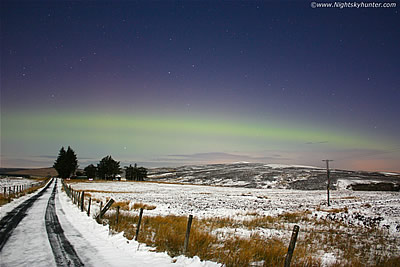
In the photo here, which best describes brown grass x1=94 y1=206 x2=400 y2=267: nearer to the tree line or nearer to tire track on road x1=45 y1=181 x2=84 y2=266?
tire track on road x1=45 y1=181 x2=84 y2=266

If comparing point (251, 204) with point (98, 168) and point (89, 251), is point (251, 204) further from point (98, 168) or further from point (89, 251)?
point (98, 168)

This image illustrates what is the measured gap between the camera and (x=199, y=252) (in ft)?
26.4

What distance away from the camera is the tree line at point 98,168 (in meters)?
101

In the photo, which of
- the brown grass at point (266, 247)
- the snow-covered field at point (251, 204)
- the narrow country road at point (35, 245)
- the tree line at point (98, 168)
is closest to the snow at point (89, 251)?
the narrow country road at point (35, 245)

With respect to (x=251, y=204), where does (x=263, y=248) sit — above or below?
above

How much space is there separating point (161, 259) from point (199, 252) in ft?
4.18

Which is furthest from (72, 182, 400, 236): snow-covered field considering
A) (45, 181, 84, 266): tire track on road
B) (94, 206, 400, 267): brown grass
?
(45, 181, 84, 266): tire track on road

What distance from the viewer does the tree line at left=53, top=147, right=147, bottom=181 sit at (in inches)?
3964

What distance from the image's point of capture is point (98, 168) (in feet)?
393

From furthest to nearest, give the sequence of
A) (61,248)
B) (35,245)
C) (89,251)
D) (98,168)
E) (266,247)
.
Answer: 1. (98,168)
2. (266,247)
3. (35,245)
4. (61,248)
5. (89,251)

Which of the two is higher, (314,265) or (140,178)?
(314,265)

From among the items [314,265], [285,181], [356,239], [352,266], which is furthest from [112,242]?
[285,181]

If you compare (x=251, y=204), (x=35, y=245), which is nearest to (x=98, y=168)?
(x=251, y=204)

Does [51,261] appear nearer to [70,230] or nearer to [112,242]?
[112,242]
